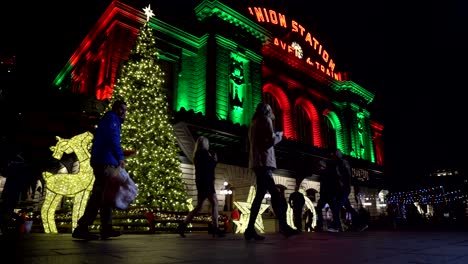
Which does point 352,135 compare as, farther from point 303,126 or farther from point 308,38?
point 308,38

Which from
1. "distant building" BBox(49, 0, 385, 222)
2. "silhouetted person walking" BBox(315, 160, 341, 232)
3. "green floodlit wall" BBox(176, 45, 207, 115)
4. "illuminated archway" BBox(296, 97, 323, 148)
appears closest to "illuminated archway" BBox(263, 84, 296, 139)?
"distant building" BBox(49, 0, 385, 222)

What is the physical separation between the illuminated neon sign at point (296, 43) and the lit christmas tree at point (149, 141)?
49.5 ft

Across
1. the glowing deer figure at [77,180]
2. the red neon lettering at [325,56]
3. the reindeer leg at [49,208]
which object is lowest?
the reindeer leg at [49,208]

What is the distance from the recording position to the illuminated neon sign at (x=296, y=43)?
28125mm

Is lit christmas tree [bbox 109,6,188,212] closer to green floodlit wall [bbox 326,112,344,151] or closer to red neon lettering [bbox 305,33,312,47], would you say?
red neon lettering [bbox 305,33,312,47]

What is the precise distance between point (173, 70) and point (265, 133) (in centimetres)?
1788

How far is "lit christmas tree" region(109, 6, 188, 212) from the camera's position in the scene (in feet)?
39.7

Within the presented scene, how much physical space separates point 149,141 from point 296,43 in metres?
22.3

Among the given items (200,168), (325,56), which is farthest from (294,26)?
(200,168)

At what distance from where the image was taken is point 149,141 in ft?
41.5

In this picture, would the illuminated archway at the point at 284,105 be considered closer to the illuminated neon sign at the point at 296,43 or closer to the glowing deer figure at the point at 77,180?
the illuminated neon sign at the point at 296,43

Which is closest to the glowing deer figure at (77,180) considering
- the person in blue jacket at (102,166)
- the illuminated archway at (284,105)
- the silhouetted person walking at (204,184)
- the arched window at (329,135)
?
the person in blue jacket at (102,166)

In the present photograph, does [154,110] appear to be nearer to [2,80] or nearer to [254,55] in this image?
[2,80]

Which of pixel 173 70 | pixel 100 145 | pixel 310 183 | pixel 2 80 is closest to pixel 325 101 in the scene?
pixel 310 183
